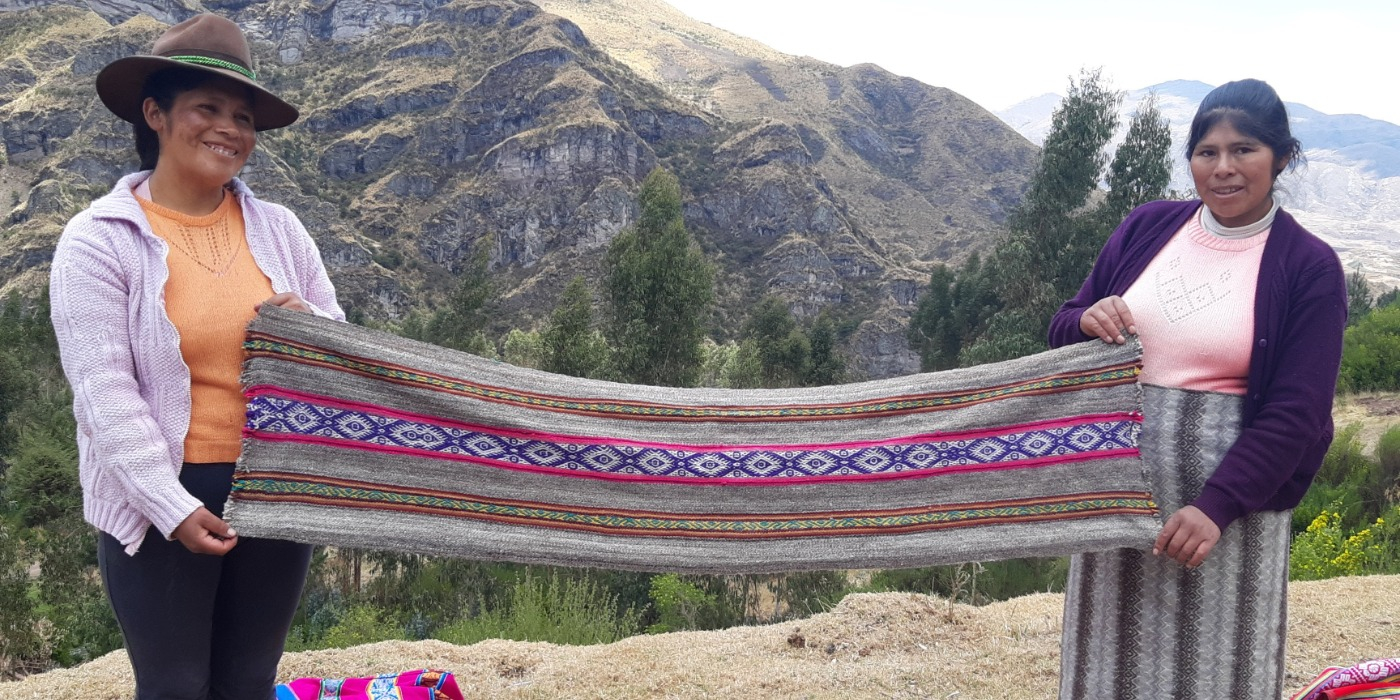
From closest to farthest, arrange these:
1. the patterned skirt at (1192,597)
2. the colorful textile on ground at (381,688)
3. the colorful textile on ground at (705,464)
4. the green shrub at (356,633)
Result: the patterned skirt at (1192,597)
the colorful textile on ground at (705,464)
the colorful textile on ground at (381,688)
the green shrub at (356,633)

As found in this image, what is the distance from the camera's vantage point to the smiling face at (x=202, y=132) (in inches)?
84.0

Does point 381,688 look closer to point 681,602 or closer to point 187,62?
point 187,62

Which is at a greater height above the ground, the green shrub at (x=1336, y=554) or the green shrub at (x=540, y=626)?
the green shrub at (x=1336, y=554)

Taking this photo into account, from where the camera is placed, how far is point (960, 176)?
123m

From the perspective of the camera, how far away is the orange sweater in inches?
83.0

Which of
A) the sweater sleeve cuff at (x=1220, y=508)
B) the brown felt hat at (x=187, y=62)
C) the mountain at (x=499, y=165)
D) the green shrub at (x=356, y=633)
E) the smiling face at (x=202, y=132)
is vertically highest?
the mountain at (x=499, y=165)

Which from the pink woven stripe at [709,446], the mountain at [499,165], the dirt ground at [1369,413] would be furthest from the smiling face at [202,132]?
the mountain at [499,165]

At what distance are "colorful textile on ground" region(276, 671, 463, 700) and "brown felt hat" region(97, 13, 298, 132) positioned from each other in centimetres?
236

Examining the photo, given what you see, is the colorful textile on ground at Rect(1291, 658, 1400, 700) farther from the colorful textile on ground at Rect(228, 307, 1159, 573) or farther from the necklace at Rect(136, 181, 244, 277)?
the necklace at Rect(136, 181, 244, 277)

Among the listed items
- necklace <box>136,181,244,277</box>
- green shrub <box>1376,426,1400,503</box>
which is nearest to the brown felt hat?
necklace <box>136,181,244,277</box>

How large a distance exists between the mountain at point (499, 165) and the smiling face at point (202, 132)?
63097 millimetres

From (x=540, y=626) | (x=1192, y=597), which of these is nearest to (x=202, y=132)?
(x=1192, y=597)

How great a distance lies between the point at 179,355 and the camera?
2.06 metres

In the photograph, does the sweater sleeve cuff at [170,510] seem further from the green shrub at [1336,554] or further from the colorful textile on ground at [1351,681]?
the green shrub at [1336,554]
